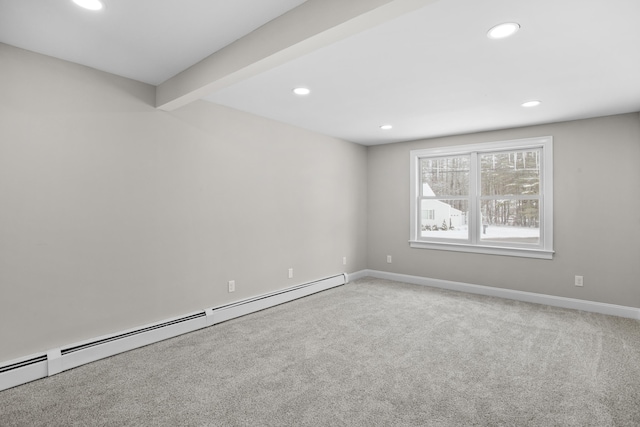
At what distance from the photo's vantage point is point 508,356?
2.70 metres

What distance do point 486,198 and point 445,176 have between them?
71 centimetres

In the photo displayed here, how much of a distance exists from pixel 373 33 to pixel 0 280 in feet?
9.81

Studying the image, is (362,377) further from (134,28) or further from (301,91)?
(134,28)

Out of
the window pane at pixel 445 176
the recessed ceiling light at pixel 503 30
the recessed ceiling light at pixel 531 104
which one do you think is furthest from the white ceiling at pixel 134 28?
the window pane at pixel 445 176

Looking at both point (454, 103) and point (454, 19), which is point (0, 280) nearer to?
point (454, 19)

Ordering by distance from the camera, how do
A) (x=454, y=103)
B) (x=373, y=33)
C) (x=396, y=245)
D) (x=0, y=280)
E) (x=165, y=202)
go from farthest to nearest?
(x=396, y=245), (x=454, y=103), (x=165, y=202), (x=0, y=280), (x=373, y=33)

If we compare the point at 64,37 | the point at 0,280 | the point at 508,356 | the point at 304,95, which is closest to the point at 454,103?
the point at 304,95

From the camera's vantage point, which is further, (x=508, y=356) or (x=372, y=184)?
(x=372, y=184)

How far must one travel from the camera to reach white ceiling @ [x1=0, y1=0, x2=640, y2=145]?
1860 millimetres

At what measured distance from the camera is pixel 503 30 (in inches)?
79.1

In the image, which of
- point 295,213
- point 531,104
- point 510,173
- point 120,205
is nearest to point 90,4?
point 120,205

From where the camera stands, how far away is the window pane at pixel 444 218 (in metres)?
5.00

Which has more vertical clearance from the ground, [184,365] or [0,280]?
[0,280]

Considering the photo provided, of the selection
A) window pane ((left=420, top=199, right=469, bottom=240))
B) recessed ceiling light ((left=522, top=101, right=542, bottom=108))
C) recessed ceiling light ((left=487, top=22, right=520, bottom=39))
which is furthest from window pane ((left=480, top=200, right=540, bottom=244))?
recessed ceiling light ((left=487, top=22, right=520, bottom=39))
